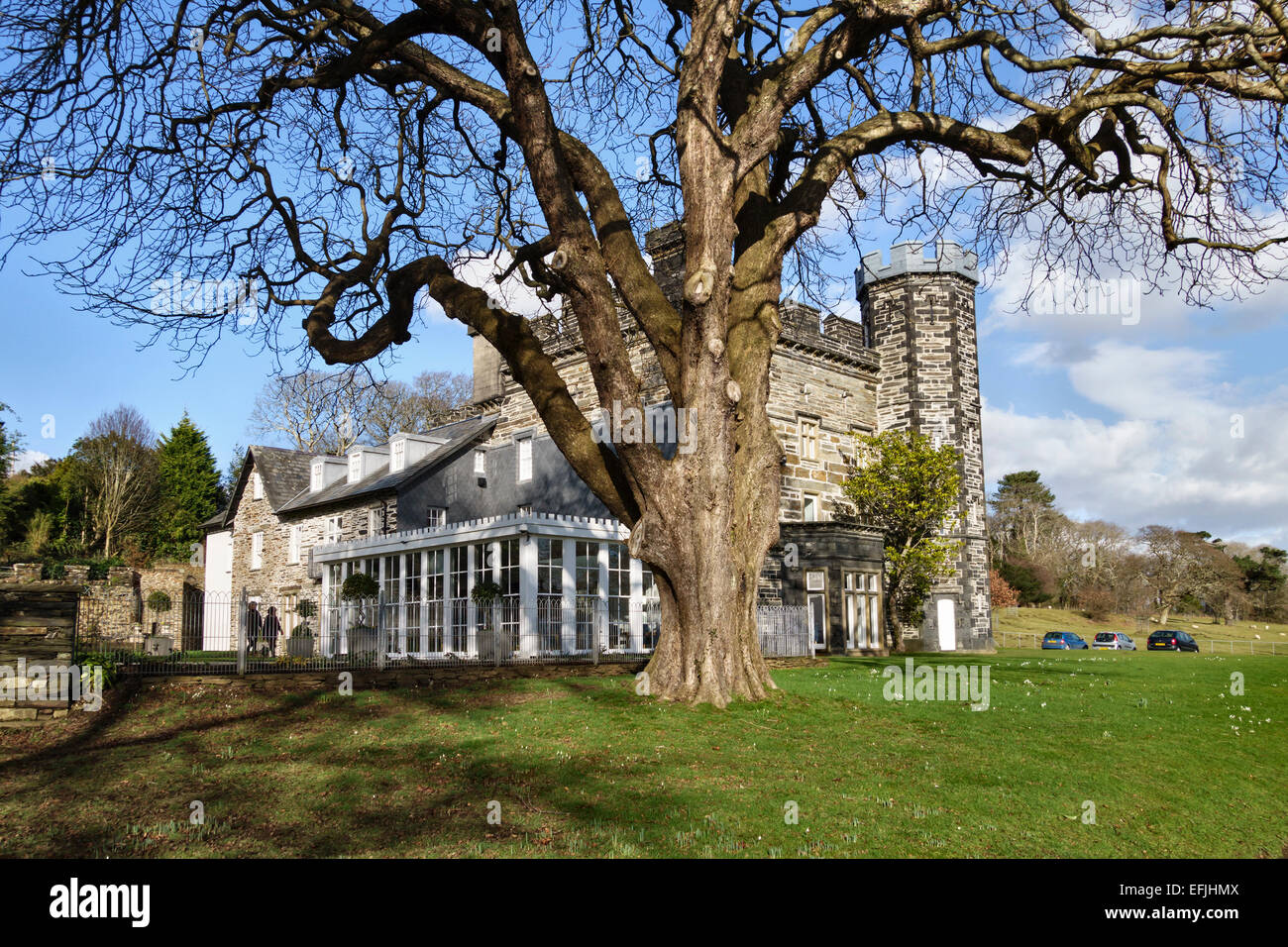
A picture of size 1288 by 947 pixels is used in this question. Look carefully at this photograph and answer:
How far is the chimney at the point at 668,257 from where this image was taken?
28609 mm

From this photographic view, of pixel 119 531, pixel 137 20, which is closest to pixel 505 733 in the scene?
pixel 137 20

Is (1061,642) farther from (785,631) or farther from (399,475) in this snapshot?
(399,475)

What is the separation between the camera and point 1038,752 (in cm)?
948

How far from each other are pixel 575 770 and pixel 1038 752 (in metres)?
4.98

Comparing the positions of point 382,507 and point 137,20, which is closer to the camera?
point 137,20

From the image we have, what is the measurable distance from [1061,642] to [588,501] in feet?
93.4

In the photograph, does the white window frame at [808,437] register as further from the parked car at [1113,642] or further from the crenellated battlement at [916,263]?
the parked car at [1113,642]

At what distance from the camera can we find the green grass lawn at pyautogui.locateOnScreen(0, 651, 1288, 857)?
620 centimetres

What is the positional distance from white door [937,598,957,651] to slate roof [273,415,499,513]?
17550 millimetres

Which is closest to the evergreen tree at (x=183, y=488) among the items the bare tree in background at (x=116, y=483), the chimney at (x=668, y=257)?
the bare tree in background at (x=116, y=483)

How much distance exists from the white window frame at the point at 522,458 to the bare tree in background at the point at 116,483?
25.9 metres

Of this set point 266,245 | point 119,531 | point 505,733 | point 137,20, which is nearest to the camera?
point 505,733

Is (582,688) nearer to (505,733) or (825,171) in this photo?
(505,733)
